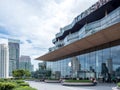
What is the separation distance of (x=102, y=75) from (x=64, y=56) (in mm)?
Result: 18384

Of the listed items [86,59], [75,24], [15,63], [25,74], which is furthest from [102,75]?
[15,63]

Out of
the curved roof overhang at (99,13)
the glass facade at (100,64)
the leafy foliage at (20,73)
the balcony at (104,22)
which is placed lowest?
the leafy foliage at (20,73)

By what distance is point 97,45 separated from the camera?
1668 inches

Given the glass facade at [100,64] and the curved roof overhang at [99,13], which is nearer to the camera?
the glass facade at [100,64]

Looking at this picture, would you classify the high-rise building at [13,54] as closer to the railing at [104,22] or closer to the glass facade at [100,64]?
the glass facade at [100,64]

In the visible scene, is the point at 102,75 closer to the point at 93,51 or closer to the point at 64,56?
the point at 93,51

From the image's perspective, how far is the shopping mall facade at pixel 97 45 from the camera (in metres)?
36.5

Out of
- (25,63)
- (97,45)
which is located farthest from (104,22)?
(25,63)

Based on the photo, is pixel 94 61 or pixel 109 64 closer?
pixel 109 64

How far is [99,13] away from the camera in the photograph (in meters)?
46.2

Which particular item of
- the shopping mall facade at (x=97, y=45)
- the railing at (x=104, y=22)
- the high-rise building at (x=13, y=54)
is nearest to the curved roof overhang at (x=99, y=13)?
the shopping mall facade at (x=97, y=45)

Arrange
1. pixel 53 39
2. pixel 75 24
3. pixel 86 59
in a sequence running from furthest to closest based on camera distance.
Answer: pixel 53 39 < pixel 75 24 < pixel 86 59

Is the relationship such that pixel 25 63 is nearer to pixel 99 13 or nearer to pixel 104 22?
pixel 99 13

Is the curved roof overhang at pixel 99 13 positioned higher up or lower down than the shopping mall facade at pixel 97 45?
higher up
